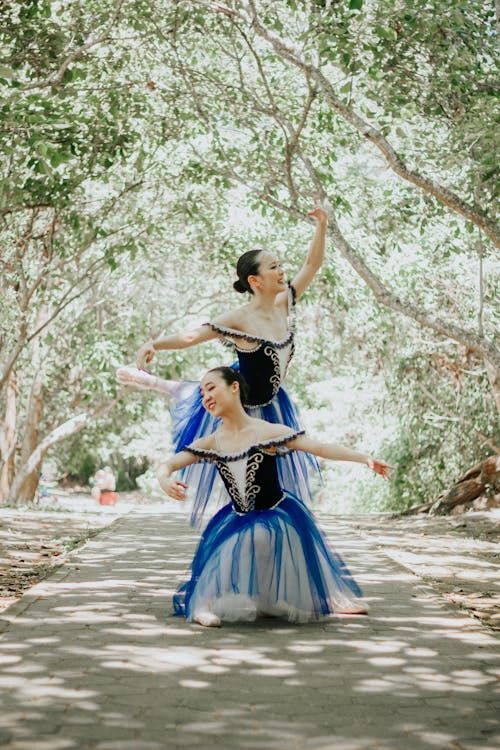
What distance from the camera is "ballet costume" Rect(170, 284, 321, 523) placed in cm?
653

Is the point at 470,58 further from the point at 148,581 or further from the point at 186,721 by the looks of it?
the point at 186,721

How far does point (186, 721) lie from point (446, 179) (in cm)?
1294

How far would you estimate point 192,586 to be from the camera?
5957 millimetres

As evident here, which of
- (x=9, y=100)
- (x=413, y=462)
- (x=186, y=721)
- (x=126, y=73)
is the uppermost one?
(x=126, y=73)

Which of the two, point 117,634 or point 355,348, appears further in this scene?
point 355,348

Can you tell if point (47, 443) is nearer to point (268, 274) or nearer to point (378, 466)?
point (268, 274)

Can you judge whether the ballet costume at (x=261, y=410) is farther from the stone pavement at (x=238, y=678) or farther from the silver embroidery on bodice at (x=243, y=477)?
the stone pavement at (x=238, y=678)

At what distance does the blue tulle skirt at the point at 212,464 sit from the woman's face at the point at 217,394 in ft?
1.91

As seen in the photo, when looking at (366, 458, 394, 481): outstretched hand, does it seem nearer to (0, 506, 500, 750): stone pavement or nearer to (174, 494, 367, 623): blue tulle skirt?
(174, 494, 367, 623): blue tulle skirt

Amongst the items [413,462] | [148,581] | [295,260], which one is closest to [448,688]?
[148,581]

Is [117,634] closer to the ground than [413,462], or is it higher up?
closer to the ground

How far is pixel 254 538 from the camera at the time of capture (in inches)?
228

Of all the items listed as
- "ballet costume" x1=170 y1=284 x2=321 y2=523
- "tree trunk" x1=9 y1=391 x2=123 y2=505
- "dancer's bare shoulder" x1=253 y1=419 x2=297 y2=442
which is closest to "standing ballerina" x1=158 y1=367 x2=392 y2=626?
"dancer's bare shoulder" x1=253 y1=419 x2=297 y2=442

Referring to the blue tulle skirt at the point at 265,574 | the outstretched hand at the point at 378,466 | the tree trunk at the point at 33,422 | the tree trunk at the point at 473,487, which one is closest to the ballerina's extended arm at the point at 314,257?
the blue tulle skirt at the point at 265,574
